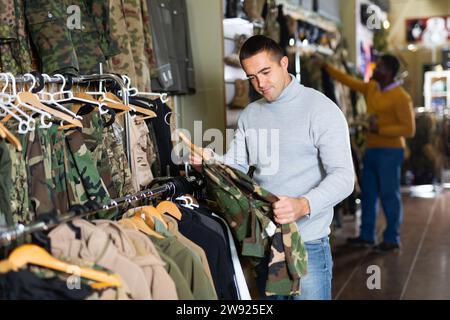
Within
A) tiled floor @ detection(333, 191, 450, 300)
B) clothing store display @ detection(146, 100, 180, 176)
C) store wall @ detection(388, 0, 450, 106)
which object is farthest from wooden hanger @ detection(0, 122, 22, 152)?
store wall @ detection(388, 0, 450, 106)

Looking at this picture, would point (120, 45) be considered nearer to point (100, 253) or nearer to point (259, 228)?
point (259, 228)

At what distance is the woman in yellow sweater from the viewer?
519 centimetres

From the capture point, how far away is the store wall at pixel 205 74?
4.06 m

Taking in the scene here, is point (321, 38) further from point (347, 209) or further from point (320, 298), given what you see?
point (320, 298)

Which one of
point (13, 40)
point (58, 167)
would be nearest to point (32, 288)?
point (58, 167)

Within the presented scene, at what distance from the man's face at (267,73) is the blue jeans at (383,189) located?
315cm

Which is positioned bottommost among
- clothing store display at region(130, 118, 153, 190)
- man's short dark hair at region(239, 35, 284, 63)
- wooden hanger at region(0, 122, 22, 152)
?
clothing store display at region(130, 118, 153, 190)

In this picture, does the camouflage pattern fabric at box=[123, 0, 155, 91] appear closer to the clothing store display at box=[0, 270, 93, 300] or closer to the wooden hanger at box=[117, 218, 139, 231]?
the wooden hanger at box=[117, 218, 139, 231]

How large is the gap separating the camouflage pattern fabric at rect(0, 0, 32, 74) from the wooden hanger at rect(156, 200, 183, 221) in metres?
0.97

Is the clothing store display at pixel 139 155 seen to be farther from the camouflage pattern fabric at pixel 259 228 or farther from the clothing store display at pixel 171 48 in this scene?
the clothing store display at pixel 171 48
